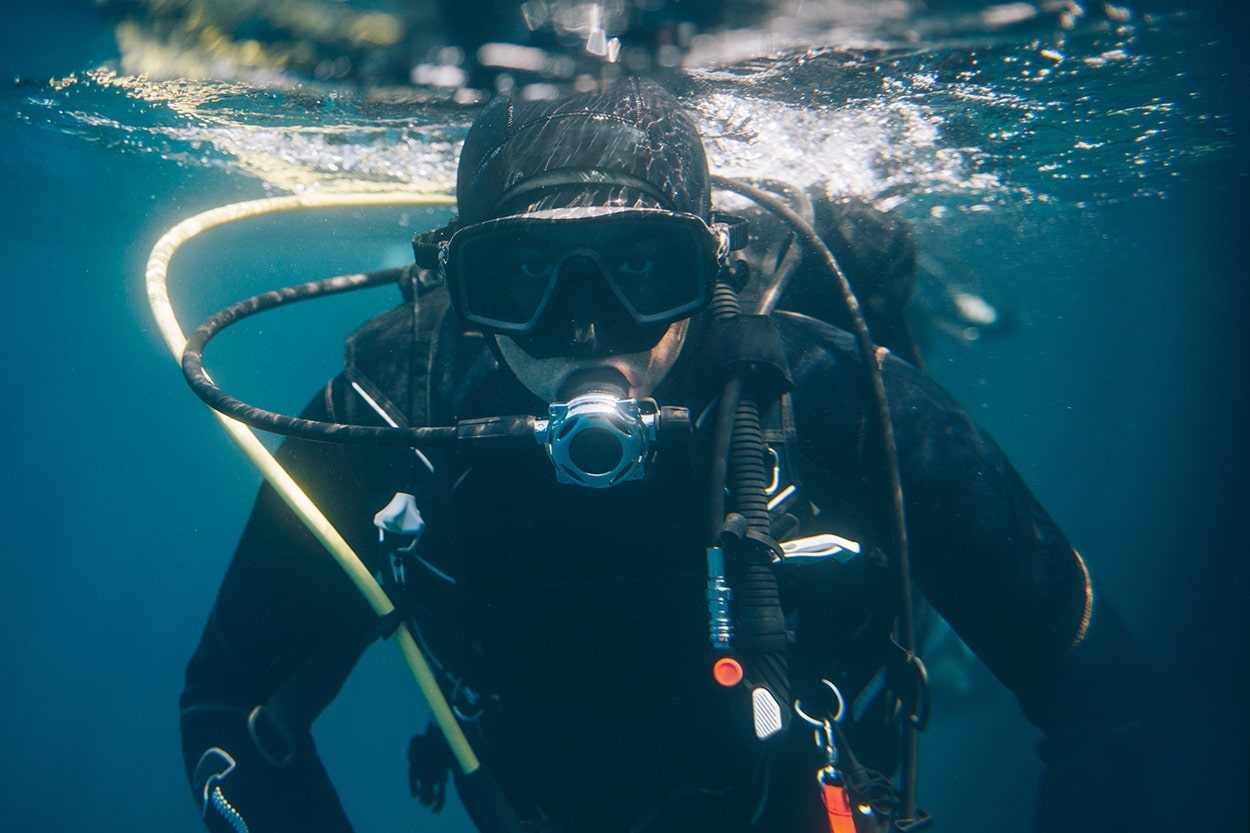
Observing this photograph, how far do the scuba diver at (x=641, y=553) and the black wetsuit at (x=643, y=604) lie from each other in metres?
0.01

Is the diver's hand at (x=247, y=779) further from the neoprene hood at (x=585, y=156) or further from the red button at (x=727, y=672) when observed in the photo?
the neoprene hood at (x=585, y=156)

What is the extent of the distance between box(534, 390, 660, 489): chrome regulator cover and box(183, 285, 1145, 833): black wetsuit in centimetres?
33

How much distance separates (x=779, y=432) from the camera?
2.38m

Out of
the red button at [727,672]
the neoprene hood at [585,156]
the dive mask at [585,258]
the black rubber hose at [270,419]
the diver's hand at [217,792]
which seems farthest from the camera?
the diver's hand at [217,792]

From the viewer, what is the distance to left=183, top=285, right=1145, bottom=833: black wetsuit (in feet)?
7.71

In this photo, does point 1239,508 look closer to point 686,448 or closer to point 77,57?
point 686,448

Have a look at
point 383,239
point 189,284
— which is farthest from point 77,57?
point 189,284

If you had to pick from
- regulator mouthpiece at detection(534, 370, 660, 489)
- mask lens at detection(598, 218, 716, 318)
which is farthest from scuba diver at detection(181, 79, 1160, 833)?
regulator mouthpiece at detection(534, 370, 660, 489)

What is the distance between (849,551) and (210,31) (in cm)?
585

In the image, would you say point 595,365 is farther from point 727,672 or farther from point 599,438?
point 727,672

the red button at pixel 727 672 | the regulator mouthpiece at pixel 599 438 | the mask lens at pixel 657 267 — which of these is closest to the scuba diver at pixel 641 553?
the mask lens at pixel 657 267

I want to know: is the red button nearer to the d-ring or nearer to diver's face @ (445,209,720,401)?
the d-ring

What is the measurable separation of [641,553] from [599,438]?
625 mm

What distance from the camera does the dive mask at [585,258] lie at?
219cm
